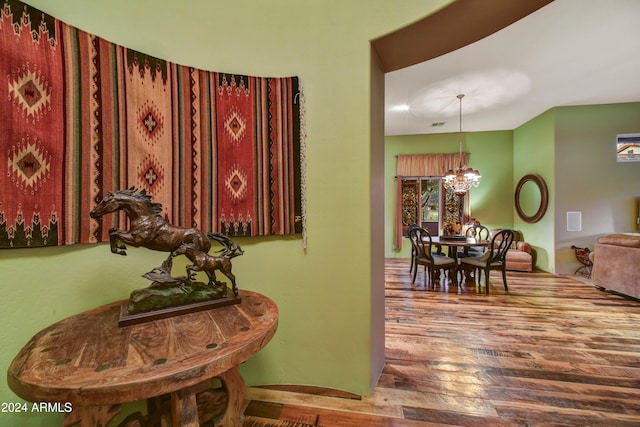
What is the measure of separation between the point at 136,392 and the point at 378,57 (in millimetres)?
1934

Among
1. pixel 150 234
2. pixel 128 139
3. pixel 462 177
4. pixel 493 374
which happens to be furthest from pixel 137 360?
pixel 462 177

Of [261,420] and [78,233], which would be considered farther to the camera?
[261,420]

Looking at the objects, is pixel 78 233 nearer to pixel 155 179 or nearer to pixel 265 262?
pixel 155 179

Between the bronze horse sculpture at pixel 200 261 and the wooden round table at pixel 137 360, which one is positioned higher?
the bronze horse sculpture at pixel 200 261

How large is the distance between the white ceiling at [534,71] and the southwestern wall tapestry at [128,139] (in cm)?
266

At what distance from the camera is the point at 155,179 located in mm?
1278

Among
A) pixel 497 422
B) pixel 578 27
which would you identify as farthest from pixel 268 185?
pixel 578 27

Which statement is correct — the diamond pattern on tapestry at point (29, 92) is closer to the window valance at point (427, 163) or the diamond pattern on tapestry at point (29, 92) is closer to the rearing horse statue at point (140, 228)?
the rearing horse statue at point (140, 228)

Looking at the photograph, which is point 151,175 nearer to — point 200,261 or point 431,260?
point 200,261

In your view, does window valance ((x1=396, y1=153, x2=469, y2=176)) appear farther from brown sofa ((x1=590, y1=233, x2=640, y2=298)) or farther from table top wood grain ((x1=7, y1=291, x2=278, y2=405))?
table top wood grain ((x1=7, y1=291, x2=278, y2=405))

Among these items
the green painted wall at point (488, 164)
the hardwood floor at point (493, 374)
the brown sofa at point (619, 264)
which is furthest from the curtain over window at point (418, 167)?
the hardwood floor at point (493, 374)

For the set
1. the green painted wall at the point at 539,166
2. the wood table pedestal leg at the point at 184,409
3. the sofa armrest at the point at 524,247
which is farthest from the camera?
the sofa armrest at the point at 524,247

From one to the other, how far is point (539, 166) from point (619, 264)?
7.92 ft

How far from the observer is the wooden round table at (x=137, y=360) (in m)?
0.57
